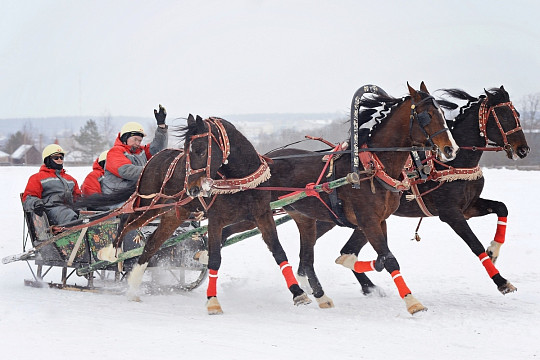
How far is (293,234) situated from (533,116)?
43.8 feet

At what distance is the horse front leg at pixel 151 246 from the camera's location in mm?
8359

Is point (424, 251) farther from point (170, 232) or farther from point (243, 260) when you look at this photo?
point (170, 232)

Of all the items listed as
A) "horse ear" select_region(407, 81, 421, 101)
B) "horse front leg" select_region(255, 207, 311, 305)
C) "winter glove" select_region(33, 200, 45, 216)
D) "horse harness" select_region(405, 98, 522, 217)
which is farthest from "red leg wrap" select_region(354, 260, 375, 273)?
"winter glove" select_region(33, 200, 45, 216)

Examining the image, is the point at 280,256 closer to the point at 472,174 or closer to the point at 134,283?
the point at 134,283

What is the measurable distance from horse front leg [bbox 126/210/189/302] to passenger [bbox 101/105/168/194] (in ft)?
3.26

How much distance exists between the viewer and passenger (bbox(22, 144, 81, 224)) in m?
9.05

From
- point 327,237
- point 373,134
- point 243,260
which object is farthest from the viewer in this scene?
point 327,237

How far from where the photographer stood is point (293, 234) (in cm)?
1537

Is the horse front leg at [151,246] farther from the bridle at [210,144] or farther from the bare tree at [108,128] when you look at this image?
the bare tree at [108,128]

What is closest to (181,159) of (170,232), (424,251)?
(170,232)

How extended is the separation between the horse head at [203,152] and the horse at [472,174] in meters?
2.19

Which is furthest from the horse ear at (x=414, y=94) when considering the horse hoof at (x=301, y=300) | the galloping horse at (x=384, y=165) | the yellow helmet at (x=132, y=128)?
the yellow helmet at (x=132, y=128)

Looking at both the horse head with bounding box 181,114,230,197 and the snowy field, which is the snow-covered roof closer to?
the snowy field

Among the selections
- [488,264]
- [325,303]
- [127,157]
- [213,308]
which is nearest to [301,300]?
A: [325,303]
